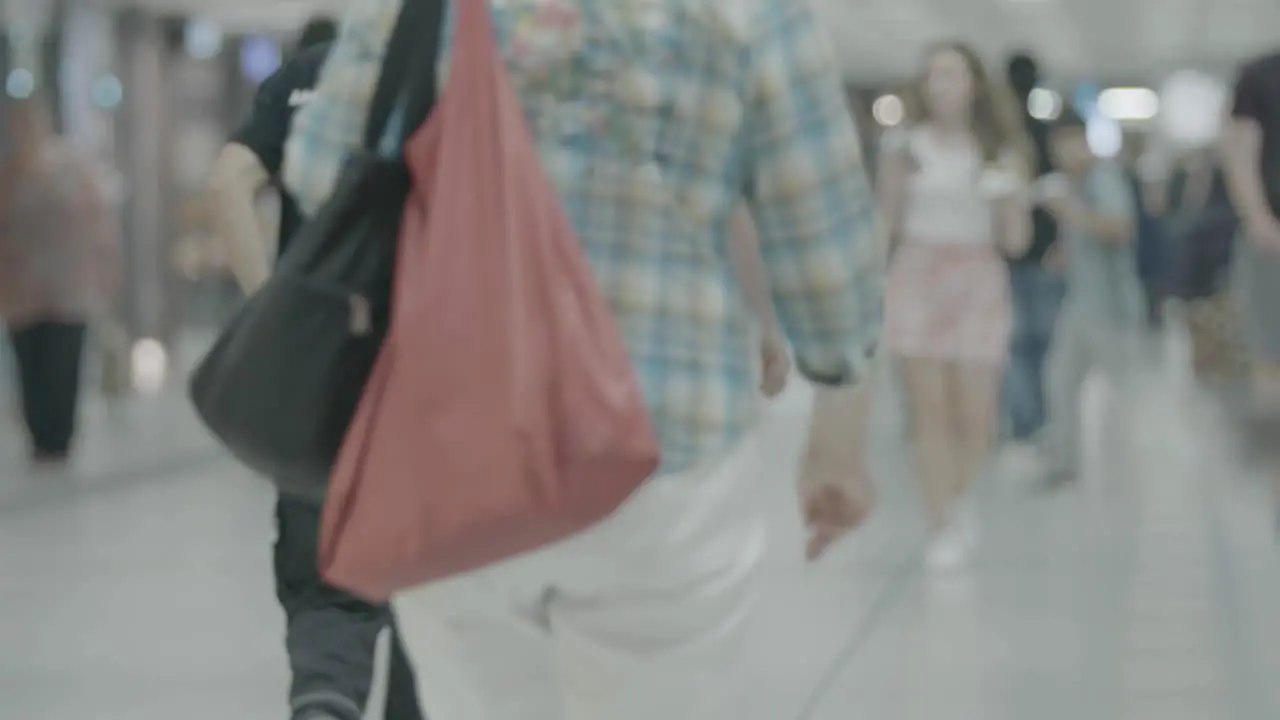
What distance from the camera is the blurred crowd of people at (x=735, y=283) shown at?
206 cm

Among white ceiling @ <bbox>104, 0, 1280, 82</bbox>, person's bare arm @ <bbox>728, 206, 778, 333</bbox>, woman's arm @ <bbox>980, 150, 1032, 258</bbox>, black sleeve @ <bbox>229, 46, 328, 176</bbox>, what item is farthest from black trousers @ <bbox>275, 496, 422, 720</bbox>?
white ceiling @ <bbox>104, 0, 1280, 82</bbox>

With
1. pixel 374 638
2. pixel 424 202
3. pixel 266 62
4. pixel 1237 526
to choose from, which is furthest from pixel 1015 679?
pixel 266 62

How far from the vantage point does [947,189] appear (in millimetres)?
7512

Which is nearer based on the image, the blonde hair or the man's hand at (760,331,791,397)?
the man's hand at (760,331,791,397)

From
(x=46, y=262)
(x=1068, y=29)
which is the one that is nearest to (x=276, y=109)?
(x=46, y=262)

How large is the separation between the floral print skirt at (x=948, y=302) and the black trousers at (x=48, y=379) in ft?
16.4

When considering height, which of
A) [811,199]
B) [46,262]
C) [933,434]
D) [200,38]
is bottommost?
[933,434]

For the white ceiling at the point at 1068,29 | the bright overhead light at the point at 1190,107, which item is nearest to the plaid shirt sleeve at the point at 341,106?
the white ceiling at the point at 1068,29

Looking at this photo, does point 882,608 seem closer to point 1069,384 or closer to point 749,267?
point 1069,384

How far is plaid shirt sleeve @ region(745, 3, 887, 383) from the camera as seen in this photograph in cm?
212

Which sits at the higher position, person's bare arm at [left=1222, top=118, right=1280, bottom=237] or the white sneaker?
person's bare arm at [left=1222, top=118, right=1280, bottom=237]

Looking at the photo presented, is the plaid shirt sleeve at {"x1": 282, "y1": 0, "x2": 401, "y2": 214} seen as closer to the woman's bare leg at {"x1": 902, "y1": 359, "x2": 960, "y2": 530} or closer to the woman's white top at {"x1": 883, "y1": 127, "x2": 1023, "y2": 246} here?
the woman's white top at {"x1": 883, "y1": 127, "x2": 1023, "y2": 246}

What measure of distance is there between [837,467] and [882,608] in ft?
13.7

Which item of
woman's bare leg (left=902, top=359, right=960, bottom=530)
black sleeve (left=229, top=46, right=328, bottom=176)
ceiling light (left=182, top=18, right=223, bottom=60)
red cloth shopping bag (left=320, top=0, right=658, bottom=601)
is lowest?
woman's bare leg (left=902, top=359, right=960, bottom=530)
